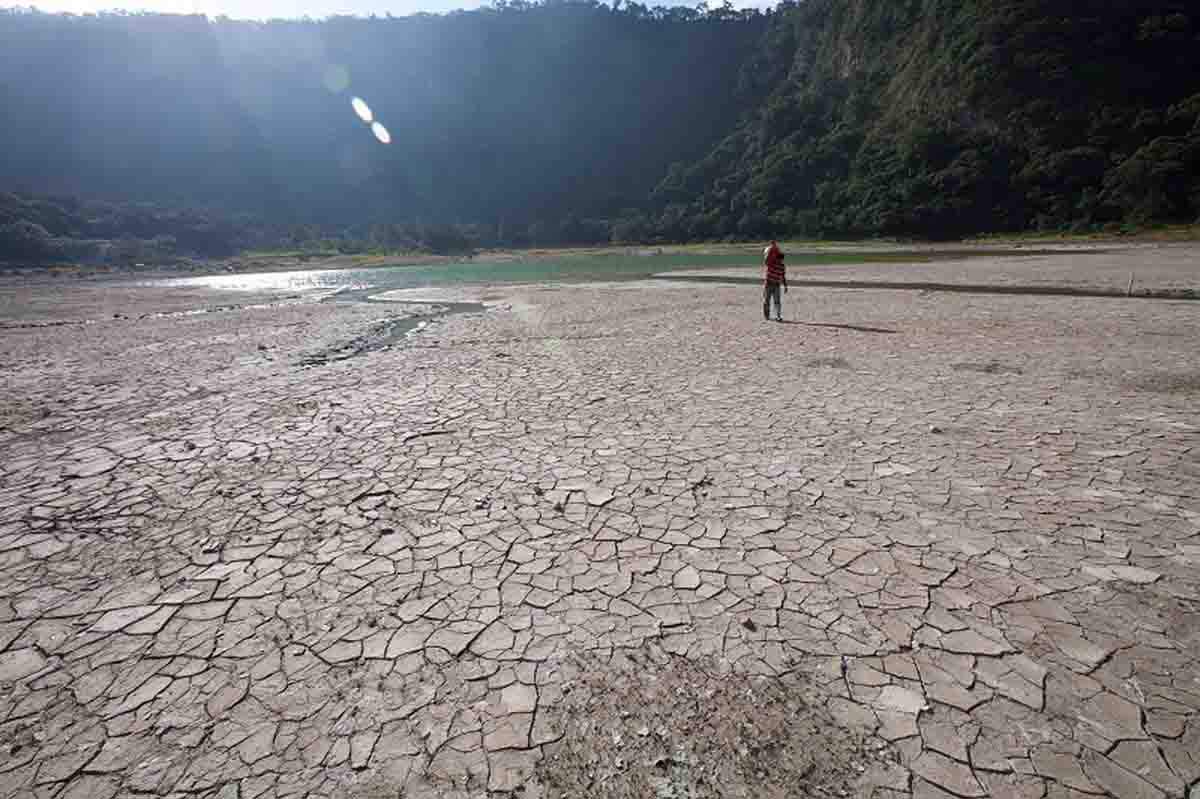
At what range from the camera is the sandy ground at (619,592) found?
2.41 m

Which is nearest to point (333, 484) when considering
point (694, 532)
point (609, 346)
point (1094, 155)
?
point (694, 532)

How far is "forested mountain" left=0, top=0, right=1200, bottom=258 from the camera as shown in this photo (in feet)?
220

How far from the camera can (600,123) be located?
159m

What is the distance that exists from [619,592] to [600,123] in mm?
177504

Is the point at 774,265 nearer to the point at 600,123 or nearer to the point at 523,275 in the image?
the point at 523,275

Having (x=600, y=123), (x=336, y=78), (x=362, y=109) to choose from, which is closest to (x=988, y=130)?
(x=600, y=123)

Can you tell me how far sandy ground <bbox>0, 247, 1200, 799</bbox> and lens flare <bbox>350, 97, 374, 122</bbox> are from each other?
7134 inches

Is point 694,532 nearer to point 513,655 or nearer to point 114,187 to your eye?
point 513,655

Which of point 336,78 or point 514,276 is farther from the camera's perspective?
point 336,78

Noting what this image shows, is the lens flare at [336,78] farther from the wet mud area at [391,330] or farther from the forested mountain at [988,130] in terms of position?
the wet mud area at [391,330]

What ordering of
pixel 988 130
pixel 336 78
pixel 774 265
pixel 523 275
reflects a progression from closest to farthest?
pixel 774 265
pixel 523 275
pixel 988 130
pixel 336 78

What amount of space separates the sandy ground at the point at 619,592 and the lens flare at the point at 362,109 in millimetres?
181198

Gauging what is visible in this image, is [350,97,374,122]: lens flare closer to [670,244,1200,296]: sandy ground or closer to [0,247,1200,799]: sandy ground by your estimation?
[670,244,1200,296]: sandy ground

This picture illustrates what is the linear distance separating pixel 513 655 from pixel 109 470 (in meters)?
5.90
